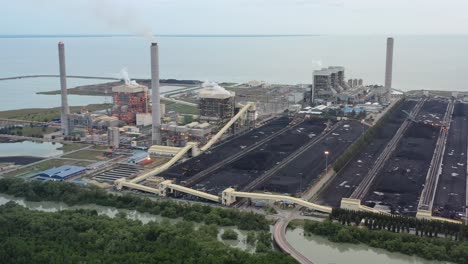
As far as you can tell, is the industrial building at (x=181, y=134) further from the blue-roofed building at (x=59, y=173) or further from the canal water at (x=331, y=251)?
the canal water at (x=331, y=251)

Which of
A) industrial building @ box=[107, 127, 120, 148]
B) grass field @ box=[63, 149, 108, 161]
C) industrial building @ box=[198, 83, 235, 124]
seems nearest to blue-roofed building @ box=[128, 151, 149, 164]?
grass field @ box=[63, 149, 108, 161]

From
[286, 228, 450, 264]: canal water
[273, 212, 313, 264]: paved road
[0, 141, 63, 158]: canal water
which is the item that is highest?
[0, 141, 63, 158]: canal water

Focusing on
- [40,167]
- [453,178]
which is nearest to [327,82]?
[453,178]

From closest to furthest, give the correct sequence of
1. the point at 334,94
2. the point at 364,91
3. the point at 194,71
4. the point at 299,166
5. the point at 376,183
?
1. the point at 376,183
2. the point at 299,166
3. the point at 334,94
4. the point at 364,91
5. the point at 194,71

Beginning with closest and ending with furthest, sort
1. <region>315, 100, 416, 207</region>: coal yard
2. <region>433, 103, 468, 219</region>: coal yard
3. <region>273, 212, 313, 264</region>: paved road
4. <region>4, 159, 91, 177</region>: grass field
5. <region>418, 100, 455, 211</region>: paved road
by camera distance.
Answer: <region>273, 212, 313, 264</region>: paved road < <region>433, 103, 468, 219</region>: coal yard < <region>418, 100, 455, 211</region>: paved road < <region>315, 100, 416, 207</region>: coal yard < <region>4, 159, 91, 177</region>: grass field

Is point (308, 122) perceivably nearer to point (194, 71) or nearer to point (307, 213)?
point (307, 213)

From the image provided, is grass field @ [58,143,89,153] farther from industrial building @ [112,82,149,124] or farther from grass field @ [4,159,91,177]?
industrial building @ [112,82,149,124]

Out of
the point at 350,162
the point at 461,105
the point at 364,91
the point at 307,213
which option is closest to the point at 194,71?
the point at 364,91
